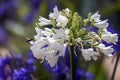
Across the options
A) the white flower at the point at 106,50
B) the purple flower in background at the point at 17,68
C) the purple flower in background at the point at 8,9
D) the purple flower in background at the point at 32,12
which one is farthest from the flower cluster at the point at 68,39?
the purple flower in background at the point at 8,9

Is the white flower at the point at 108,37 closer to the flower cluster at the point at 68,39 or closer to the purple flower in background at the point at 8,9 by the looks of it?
the flower cluster at the point at 68,39

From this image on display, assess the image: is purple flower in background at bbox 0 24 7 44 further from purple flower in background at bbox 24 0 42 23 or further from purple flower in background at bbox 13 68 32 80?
purple flower in background at bbox 13 68 32 80

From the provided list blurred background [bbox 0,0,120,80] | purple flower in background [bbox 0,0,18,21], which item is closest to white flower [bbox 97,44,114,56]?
blurred background [bbox 0,0,120,80]

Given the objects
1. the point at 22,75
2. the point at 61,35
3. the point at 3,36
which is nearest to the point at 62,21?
the point at 61,35

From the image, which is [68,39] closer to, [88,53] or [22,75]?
[88,53]

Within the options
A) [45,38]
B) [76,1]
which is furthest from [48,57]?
[76,1]

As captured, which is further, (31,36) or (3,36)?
(3,36)

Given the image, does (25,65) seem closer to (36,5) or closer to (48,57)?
(48,57)

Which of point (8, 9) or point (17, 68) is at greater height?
point (8, 9)

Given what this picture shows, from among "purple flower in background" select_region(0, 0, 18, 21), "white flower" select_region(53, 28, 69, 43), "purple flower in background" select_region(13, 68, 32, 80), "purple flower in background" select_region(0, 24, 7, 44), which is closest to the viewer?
"white flower" select_region(53, 28, 69, 43)
